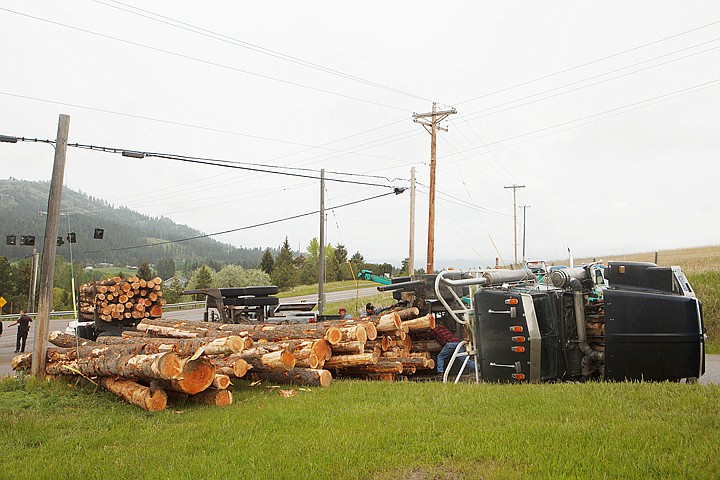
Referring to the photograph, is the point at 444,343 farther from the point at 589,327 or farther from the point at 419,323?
the point at 589,327

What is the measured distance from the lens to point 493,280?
11398 mm

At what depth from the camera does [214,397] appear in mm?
9609

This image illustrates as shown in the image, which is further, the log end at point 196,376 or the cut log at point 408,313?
the cut log at point 408,313

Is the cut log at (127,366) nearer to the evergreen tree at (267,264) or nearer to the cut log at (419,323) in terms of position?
the cut log at (419,323)

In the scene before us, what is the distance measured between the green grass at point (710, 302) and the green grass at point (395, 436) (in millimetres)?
13542

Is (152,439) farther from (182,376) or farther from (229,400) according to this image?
(229,400)

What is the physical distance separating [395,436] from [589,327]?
5.45 meters

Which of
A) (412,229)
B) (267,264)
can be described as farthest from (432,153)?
(267,264)

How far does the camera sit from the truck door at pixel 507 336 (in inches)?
390

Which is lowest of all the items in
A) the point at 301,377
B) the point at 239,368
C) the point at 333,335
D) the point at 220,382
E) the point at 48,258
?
the point at 301,377

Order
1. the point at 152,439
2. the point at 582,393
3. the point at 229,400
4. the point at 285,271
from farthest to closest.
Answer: the point at 285,271 < the point at 229,400 < the point at 582,393 < the point at 152,439

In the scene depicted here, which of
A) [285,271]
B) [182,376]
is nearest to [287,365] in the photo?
[182,376]

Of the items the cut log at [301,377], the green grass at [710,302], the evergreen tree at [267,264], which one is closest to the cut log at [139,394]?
the cut log at [301,377]

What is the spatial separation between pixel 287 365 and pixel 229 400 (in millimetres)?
1394
